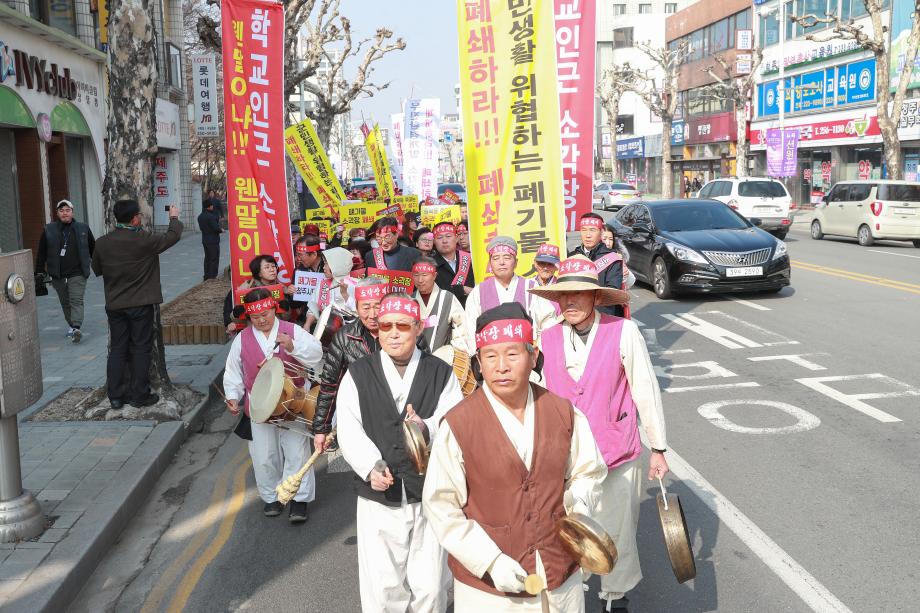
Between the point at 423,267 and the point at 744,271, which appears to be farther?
the point at 744,271

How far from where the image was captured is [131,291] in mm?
8102

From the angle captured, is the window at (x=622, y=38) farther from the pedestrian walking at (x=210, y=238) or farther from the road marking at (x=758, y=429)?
the road marking at (x=758, y=429)

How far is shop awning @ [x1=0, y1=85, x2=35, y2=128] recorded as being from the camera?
663 inches

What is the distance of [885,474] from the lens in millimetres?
6434

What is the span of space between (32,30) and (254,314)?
15193 millimetres

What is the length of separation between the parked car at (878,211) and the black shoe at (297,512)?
69.9ft

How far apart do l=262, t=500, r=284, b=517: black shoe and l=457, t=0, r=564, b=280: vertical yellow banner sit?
122 inches

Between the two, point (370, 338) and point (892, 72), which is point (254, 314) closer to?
point (370, 338)

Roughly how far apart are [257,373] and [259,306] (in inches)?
18.3

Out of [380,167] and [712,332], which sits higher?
[380,167]

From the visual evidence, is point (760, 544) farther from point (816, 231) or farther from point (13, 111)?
point (816, 231)

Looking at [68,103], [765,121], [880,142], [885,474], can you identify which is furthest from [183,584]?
[765,121]

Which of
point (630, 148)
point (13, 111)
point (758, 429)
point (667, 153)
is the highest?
point (630, 148)

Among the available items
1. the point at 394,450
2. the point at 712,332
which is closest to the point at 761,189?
the point at 712,332
